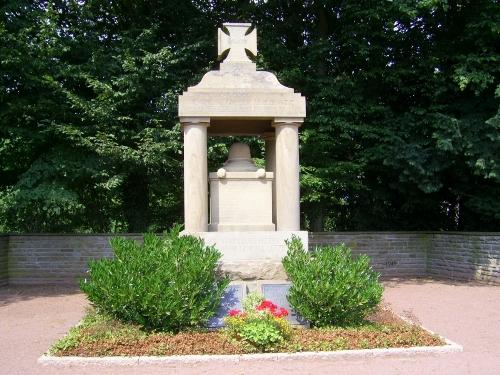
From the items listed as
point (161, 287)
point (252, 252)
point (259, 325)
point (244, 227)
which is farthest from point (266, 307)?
point (244, 227)

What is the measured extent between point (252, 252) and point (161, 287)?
2.00m

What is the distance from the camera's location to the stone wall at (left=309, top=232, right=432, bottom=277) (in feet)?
51.0

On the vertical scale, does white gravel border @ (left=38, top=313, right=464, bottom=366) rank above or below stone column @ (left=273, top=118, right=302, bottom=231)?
below

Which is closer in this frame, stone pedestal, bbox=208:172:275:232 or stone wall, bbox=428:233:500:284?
stone pedestal, bbox=208:172:275:232

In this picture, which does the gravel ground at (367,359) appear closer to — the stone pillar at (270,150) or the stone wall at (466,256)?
the stone wall at (466,256)

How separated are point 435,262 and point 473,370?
411 inches

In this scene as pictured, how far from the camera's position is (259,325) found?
20.8 ft

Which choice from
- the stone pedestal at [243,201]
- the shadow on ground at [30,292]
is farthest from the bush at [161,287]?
the shadow on ground at [30,292]

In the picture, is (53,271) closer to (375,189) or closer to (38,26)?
(38,26)

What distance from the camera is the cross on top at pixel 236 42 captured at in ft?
29.4

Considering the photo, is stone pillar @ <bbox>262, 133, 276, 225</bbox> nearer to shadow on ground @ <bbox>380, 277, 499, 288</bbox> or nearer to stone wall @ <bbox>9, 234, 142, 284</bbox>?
shadow on ground @ <bbox>380, 277, 499, 288</bbox>

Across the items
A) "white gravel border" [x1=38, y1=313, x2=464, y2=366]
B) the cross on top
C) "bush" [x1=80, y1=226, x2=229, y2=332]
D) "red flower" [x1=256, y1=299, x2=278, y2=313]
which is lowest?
"white gravel border" [x1=38, y1=313, x2=464, y2=366]

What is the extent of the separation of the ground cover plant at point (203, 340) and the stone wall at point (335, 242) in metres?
7.89

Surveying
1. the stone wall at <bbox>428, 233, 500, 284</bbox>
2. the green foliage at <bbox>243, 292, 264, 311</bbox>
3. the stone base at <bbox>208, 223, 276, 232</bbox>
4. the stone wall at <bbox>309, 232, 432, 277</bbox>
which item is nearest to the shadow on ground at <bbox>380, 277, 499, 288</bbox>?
the stone wall at <bbox>428, 233, 500, 284</bbox>
